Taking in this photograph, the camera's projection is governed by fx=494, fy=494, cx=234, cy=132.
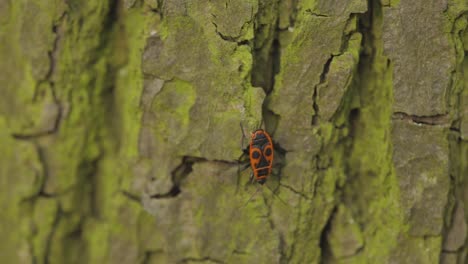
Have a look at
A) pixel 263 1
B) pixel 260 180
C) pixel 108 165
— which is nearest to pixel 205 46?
pixel 263 1

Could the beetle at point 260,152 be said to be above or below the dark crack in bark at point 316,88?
below

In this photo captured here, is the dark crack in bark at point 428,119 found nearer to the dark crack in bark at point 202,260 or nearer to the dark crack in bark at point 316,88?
the dark crack in bark at point 316,88

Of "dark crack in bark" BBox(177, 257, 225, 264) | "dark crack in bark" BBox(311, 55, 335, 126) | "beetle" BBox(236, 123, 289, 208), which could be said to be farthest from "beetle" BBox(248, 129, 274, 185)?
"dark crack in bark" BBox(177, 257, 225, 264)

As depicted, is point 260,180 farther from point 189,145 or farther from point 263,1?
point 263,1

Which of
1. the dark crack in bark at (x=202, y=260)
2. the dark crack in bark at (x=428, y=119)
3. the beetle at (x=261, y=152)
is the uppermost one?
the dark crack in bark at (x=428, y=119)

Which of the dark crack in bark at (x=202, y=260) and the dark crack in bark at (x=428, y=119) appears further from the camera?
the dark crack in bark at (x=202, y=260)

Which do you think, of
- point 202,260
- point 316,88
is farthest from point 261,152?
point 202,260

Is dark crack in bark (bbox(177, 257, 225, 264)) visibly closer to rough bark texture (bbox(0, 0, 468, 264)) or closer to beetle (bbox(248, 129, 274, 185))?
rough bark texture (bbox(0, 0, 468, 264))

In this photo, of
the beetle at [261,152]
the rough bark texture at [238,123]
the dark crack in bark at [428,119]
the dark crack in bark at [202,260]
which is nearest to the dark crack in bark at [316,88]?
the rough bark texture at [238,123]
